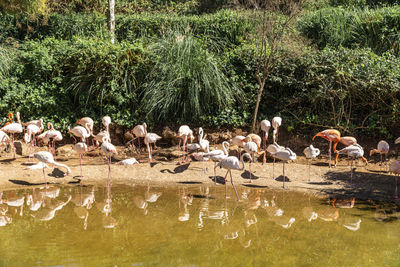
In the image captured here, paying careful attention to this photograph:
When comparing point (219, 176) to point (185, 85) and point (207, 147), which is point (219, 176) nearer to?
point (207, 147)

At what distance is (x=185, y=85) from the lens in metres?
10.0

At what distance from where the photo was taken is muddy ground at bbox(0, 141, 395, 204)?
746 centimetres

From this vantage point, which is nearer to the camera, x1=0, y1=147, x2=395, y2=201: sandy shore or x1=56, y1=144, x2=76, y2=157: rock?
x1=0, y1=147, x2=395, y2=201: sandy shore

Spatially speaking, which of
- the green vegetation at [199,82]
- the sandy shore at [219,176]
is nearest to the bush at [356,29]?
the green vegetation at [199,82]

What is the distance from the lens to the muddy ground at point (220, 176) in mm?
7457

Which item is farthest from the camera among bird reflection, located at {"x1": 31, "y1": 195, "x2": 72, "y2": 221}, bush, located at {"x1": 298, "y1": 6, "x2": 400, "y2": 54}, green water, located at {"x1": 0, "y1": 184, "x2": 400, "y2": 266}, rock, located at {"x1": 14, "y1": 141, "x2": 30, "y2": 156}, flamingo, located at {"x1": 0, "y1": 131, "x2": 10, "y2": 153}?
bush, located at {"x1": 298, "y1": 6, "x2": 400, "y2": 54}

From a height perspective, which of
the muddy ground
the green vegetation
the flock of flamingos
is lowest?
the muddy ground

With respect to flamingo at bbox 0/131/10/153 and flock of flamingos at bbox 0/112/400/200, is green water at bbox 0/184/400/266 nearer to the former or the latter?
flock of flamingos at bbox 0/112/400/200

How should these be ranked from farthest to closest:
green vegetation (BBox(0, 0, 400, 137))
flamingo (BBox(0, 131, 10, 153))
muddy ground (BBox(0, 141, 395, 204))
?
green vegetation (BBox(0, 0, 400, 137))
flamingo (BBox(0, 131, 10, 153))
muddy ground (BBox(0, 141, 395, 204))

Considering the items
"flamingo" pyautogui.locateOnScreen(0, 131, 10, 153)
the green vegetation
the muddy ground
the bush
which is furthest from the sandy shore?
the bush

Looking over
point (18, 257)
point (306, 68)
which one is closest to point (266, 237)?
point (18, 257)

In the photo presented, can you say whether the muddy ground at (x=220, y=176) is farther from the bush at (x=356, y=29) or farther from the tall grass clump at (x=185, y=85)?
the bush at (x=356, y=29)

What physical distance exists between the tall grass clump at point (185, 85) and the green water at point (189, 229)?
303 centimetres

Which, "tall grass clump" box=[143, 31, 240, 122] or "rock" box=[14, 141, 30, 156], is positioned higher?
"tall grass clump" box=[143, 31, 240, 122]
